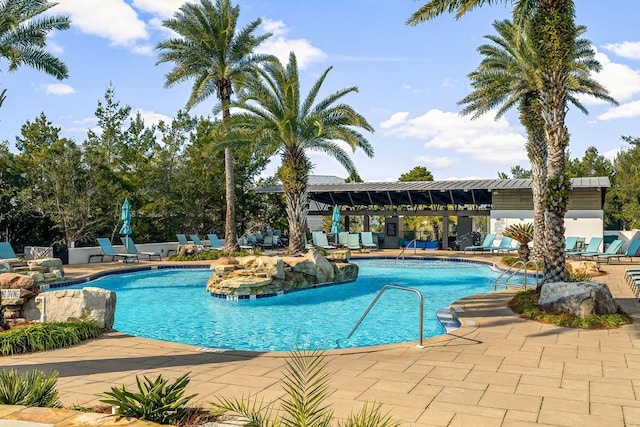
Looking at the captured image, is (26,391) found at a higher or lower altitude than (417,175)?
lower

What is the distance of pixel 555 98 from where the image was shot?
1000 cm

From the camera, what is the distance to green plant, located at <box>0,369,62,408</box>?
3925mm

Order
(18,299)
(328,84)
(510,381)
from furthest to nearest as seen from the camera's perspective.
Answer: (328,84) < (18,299) < (510,381)

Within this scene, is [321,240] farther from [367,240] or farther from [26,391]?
[26,391]

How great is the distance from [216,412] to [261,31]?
2069cm

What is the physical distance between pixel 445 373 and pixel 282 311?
6.49m

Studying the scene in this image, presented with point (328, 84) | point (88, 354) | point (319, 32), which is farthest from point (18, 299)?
point (328, 84)

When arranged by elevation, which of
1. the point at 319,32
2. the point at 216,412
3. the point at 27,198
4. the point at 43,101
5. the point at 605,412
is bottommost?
the point at 605,412

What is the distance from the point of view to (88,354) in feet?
21.4

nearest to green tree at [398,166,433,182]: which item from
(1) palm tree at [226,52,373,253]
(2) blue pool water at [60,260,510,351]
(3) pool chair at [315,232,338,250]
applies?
(3) pool chair at [315,232,338,250]

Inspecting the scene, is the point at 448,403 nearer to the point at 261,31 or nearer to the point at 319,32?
the point at 319,32

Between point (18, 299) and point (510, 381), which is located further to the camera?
point (18, 299)

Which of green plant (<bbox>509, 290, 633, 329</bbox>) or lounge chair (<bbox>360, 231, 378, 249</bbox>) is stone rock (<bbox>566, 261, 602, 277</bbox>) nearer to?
green plant (<bbox>509, 290, 633, 329</bbox>)

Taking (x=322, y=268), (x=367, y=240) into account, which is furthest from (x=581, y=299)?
(x=367, y=240)
